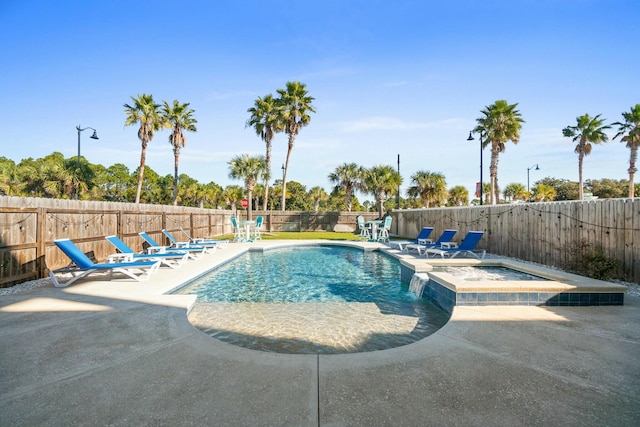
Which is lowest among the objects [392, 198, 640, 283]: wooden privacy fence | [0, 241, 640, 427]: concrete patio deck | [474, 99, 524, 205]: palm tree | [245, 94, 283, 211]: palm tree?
[0, 241, 640, 427]: concrete patio deck

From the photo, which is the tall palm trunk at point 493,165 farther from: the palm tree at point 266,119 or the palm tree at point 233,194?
the palm tree at point 233,194

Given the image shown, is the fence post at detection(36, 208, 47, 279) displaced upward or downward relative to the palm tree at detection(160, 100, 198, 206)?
downward

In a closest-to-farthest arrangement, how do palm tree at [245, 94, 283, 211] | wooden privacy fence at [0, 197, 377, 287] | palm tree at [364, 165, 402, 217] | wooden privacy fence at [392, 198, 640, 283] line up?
wooden privacy fence at [0, 197, 377, 287] → wooden privacy fence at [392, 198, 640, 283] → palm tree at [364, 165, 402, 217] → palm tree at [245, 94, 283, 211]

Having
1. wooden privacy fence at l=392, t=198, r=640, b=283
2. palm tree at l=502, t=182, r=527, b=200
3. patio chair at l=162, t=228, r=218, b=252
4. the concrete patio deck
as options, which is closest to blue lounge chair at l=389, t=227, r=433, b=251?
wooden privacy fence at l=392, t=198, r=640, b=283

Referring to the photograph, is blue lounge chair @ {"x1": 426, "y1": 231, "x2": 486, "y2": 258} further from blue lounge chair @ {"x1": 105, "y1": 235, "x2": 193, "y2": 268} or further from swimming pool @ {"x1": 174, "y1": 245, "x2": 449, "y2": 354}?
blue lounge chair @ {"x1": 105, "y1": 235, "x2": 193, "y2": 268}

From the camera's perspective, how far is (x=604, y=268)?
21.5ft

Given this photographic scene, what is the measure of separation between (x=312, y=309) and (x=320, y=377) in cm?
296

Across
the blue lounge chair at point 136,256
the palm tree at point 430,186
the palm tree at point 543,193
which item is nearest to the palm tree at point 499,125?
the palm tree at point 430,186

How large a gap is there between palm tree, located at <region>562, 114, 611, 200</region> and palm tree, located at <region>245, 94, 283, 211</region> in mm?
27924

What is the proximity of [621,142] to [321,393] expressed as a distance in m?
37.6

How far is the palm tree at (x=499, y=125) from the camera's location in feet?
71.6

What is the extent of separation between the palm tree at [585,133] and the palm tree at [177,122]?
3510cm

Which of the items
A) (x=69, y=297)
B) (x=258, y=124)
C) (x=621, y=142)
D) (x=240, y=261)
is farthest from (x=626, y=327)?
(x=621, y=142)

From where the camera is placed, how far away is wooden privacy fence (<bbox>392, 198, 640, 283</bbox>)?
6648 mm
